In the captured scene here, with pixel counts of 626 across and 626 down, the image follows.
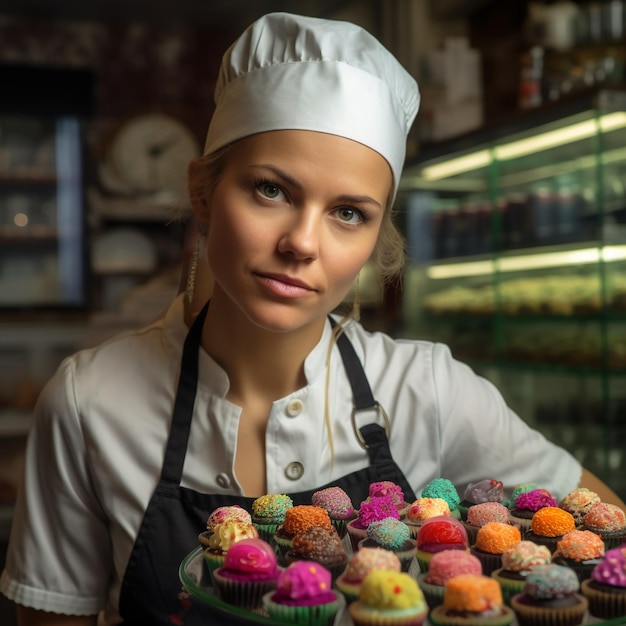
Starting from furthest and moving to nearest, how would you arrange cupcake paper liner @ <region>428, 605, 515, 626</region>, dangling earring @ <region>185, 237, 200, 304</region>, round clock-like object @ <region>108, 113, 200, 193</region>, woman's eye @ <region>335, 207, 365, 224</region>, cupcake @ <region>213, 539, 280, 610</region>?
round clock-like object @ <region>108, 113, 200, 193</region>
dangling earring @ <region>185, 237, 200, 304</region>
woman's eye @ <region>335, 207, 365, 224</region>
cupcake @ <region>213, 539, 280, 610</region>
cupcake paper liner @ <region>428, 605, 515, 626</region>

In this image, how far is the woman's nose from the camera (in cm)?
111

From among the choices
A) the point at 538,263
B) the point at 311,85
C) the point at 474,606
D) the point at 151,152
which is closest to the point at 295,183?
the point at 311,85

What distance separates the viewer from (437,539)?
0.98m

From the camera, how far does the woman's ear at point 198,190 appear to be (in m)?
1.35

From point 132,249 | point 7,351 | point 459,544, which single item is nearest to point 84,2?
point 132,249

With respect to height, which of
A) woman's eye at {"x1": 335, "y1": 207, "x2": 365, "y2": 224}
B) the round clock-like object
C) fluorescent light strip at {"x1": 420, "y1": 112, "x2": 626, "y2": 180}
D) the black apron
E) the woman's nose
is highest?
the round clock-like object

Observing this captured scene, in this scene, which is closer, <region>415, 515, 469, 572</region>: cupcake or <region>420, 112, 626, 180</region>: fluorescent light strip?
<region>415, 515, 469, 572</region>: cupcake

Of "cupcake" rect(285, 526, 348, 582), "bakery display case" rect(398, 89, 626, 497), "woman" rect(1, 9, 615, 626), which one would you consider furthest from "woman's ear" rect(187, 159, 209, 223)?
"bakery display case" rect(398, 89, 626, 497)

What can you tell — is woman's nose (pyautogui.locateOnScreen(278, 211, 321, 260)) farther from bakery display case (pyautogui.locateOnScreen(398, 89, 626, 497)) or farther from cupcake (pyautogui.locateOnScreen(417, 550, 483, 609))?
bakery display case (pyautogui.locateOnScreen(398, 89, 626, 497))

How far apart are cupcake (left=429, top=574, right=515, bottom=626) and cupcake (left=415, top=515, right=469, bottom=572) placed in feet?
0.54

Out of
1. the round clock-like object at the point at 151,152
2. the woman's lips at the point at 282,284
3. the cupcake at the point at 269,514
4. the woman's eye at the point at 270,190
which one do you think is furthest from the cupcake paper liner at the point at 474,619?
the round clock-like object at the point at 151,152

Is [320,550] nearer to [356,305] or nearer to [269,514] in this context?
[269,514]

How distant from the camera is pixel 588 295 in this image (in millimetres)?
3381

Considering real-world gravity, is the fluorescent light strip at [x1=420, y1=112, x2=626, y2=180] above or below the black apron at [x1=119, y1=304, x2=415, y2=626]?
A: above
